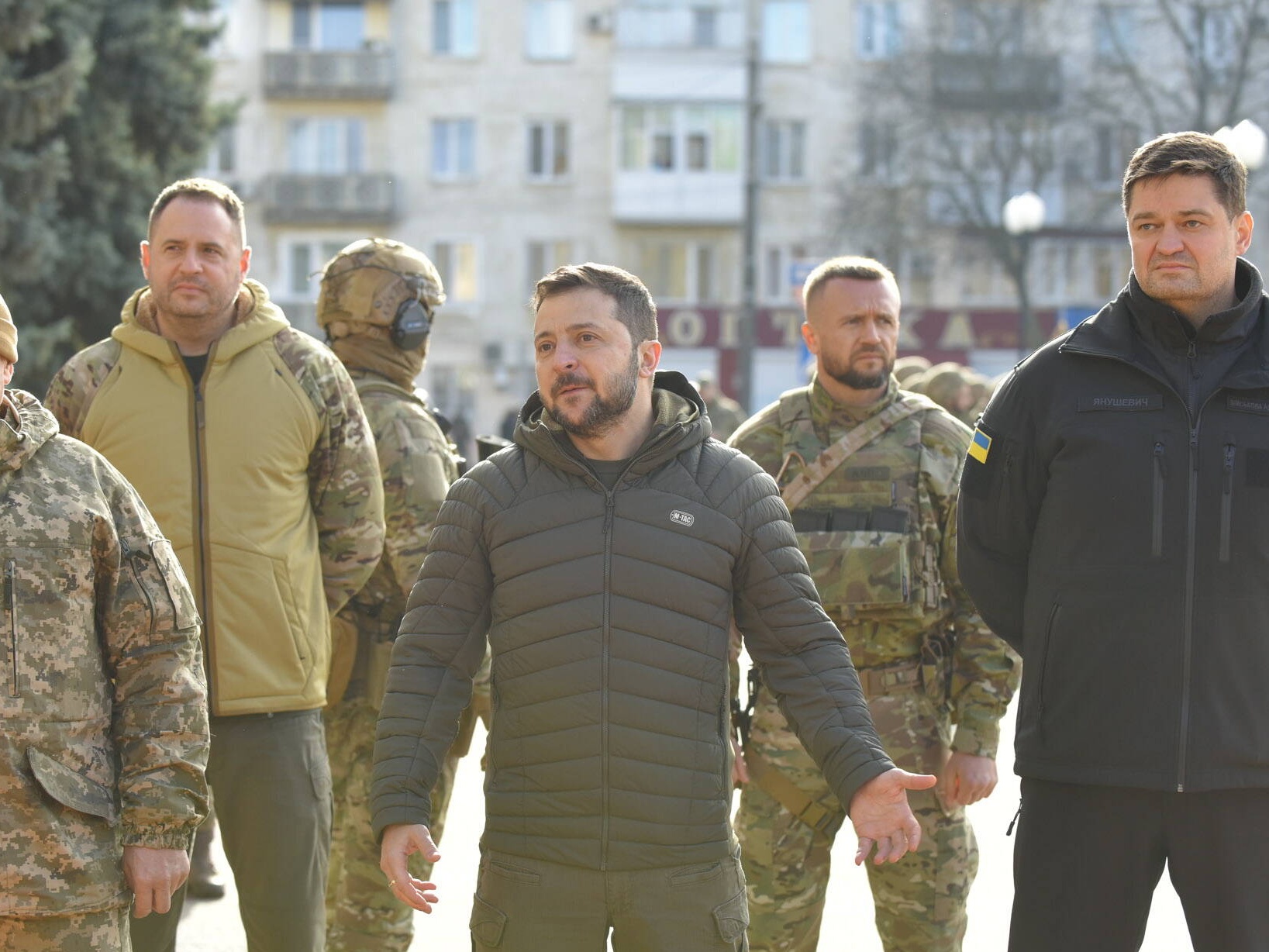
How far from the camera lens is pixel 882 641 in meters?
5.57

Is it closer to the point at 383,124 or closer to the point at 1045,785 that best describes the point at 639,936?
the point at 1045,785

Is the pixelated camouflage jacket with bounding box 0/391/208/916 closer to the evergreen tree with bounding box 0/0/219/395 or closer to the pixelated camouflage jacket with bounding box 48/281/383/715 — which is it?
the pixelated camouflage jacket with bounding box 48/281/383/715

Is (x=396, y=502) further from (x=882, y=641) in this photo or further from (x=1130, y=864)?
(x=1130, y=864)

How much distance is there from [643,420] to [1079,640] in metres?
1.13

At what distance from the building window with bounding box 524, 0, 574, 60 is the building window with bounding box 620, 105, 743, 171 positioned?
2463mm

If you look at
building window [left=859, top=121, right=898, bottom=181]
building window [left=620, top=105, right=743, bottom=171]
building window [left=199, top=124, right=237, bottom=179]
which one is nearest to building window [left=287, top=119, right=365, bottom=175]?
building window [left=199, top=124, right=237, bottom=179]

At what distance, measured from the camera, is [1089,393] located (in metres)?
4.32

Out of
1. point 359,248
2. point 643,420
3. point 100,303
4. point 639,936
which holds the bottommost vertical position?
point 639,936

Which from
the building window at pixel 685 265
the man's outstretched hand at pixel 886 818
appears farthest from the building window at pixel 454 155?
the man's outstretched hand at pixel 886 818

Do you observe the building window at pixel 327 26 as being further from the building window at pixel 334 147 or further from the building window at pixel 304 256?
the building window at pixel 304 256

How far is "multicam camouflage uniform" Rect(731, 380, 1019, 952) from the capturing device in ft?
17.9

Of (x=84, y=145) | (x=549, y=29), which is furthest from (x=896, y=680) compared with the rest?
(x=549, y=29)

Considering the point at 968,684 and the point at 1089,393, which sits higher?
the point at 1089,393

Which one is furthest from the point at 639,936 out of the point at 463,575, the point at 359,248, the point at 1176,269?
the point at 359,248
